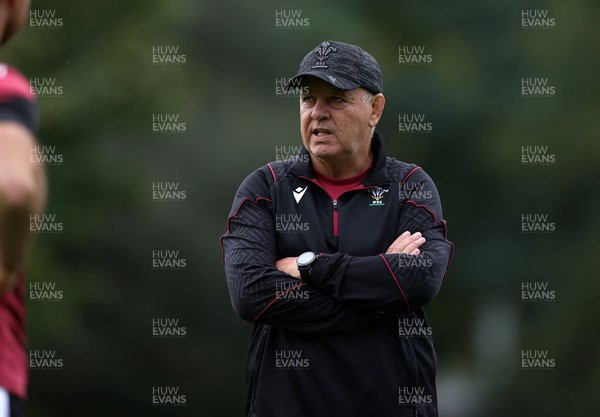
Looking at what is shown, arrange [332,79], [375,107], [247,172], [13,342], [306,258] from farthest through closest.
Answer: [247,172], [375,107], [332,79], [306,258], [13,342]

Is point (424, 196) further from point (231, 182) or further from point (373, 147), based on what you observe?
point (231, 182)

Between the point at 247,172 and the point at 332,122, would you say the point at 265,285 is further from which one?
the point at 247,172

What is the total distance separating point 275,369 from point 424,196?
1.23 meters

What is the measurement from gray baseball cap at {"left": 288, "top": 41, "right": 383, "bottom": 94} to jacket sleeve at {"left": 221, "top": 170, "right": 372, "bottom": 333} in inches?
24.3

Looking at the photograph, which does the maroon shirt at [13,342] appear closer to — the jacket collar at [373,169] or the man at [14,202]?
the man at [14,202]

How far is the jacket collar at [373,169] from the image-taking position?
271 inches

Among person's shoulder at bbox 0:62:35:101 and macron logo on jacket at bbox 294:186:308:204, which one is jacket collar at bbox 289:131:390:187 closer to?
macron logo on jacket at bbox 294:186:308:204

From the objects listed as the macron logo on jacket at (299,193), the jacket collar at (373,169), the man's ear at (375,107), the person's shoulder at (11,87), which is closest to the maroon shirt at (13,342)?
the person's shoulder at (11,87)

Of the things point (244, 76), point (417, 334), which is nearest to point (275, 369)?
point (417, 334)

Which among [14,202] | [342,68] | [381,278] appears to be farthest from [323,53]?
[14,202]

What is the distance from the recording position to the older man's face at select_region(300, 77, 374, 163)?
6879 millimetres

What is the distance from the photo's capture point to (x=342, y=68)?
272 inches

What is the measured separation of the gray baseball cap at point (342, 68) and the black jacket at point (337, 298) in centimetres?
49

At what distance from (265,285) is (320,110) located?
3.21ft
